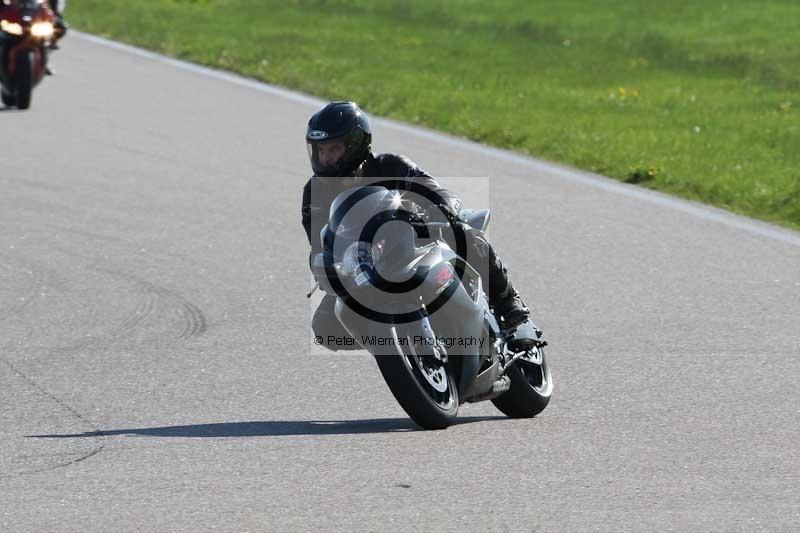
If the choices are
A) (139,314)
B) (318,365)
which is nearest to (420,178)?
(318,365)

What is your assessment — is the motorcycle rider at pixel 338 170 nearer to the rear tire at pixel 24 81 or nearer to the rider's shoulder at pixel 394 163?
the rider's shoulder at pixel 394 163

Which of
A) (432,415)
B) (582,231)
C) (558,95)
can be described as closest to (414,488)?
(432,415)

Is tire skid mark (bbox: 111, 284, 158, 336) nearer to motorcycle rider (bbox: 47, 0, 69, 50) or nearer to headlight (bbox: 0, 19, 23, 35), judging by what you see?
headlight (bbox: 0, 19, 23, 35)

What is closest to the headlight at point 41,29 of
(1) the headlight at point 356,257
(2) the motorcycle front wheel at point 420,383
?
(2) the motorcycle front wheel at point 420,383

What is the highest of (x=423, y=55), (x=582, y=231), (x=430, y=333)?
(x=430, y=333)

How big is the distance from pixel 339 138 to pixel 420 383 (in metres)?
1.10

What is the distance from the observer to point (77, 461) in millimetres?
7035

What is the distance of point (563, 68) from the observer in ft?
72.0

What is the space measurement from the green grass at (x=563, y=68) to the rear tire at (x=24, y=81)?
3.25 m

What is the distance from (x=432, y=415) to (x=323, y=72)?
44.6ft

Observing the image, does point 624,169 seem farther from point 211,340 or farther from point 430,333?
point 430,333

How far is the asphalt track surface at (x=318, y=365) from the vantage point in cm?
638

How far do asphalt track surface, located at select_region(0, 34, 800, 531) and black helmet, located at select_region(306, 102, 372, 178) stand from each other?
1.16 m

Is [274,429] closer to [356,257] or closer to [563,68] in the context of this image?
[356,257]
